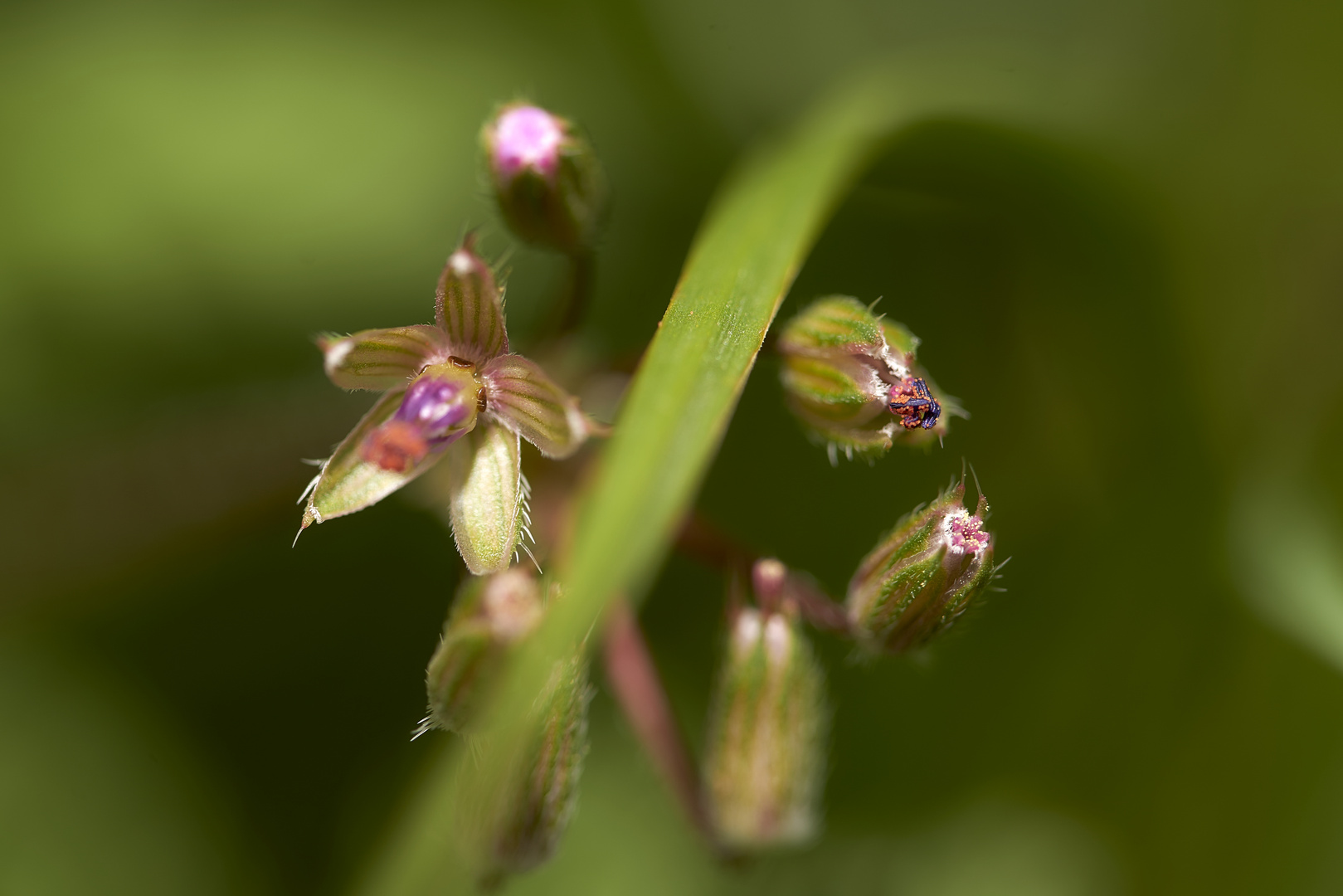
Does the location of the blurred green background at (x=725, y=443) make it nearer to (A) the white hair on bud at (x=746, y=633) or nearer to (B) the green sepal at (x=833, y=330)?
(B) the green sepal at (x=833, y=330)

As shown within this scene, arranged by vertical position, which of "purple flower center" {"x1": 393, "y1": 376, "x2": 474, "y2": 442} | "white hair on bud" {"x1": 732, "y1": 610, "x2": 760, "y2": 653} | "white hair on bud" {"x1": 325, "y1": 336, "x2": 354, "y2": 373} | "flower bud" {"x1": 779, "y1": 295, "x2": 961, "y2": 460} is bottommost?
"white hair on bud" {"x1": 732, "y1": 610, "x2": 760, "y2": 653}

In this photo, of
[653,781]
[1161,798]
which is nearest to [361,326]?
Result: [653,781]

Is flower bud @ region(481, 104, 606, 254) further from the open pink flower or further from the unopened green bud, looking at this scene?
the unopened green bud

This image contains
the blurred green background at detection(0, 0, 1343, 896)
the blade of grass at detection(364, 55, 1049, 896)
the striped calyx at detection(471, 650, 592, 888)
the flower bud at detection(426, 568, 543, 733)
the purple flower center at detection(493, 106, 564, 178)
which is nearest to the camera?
the blade of grass at detection(364, 55, 1049, 896)

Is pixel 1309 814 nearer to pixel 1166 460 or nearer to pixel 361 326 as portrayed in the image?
pixel 1166 460

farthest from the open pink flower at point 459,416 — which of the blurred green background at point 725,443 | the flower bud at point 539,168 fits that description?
the blurred green background at point 725,443

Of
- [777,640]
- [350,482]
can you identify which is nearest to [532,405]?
[350,482]

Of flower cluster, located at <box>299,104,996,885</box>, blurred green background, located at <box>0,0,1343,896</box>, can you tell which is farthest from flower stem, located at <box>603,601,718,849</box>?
blurred green background, located at <box>0,0,1343,896</box>
